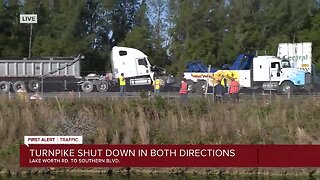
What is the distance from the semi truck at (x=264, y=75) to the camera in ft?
121

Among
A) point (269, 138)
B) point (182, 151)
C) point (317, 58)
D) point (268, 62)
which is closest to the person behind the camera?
point (182, 151)

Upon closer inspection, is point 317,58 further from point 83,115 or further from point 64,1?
point 83,115

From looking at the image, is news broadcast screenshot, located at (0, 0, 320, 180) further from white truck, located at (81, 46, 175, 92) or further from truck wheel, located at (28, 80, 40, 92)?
white truck, located at (81, 46, 175, 92)

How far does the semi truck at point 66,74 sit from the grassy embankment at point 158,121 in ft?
58.7

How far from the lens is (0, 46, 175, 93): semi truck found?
37.4 meters

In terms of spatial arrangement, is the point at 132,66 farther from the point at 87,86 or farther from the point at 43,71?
the point at 43,71

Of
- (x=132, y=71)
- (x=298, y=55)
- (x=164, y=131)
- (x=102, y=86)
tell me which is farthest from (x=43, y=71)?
(x=164, y=131)

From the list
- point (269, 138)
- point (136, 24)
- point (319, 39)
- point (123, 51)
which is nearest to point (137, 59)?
point (123, 51)

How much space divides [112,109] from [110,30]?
179 feet

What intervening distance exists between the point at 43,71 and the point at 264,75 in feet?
46.5

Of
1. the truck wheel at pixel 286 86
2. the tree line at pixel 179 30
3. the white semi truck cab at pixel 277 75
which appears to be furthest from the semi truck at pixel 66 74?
the tree line at pixel 179 30

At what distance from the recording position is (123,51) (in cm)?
4019

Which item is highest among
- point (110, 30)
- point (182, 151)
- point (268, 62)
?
point (110, 30)

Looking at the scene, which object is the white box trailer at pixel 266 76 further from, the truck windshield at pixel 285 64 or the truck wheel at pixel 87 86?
the truck wheel at pixel 87 86
